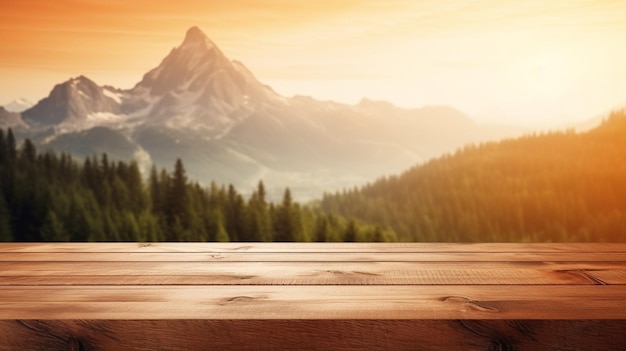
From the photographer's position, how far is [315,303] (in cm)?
102

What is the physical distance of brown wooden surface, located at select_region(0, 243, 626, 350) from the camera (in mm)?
917

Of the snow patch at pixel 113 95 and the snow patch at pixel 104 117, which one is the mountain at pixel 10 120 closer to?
the snow patch at pixel 104 117

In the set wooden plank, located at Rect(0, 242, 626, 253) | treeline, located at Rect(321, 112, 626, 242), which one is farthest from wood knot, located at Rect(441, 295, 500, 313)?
treeline, located at Rect(321, 112, 626, 242)

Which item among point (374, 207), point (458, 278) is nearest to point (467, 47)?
point (374, 207)

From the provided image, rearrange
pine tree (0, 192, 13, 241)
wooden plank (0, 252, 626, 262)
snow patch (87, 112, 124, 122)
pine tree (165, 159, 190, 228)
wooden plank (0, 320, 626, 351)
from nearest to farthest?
wooden plank (0, 320, 626, 351) → wooden plank (0, 252, 626, 262) → pine tree (0, 192, 13, 241) → pine tree (165, 159, 190, 228) → snow patch (87, 112, 124, 122)

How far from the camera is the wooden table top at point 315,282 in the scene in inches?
38.3

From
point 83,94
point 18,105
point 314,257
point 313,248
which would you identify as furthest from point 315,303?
point 18,105

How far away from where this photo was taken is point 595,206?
366cm

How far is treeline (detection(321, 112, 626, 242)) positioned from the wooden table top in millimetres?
2000

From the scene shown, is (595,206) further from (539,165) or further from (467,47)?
(467,47)

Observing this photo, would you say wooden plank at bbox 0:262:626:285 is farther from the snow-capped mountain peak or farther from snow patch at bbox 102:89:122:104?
snow patch at bbox 102:89:122:104

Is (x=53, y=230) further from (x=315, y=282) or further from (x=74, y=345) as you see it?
(x=74, y=345)

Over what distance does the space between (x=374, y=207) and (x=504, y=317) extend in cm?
290

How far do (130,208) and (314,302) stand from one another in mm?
3106
